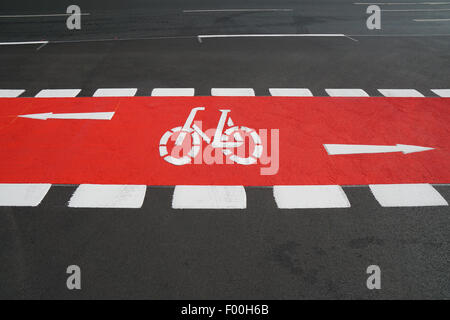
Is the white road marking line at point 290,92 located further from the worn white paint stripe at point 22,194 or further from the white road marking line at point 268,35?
the white road marking line at point 268,35

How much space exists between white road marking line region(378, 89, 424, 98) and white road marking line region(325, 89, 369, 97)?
405 millimetres

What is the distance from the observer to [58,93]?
9258mm

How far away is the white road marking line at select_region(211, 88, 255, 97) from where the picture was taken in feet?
30.0

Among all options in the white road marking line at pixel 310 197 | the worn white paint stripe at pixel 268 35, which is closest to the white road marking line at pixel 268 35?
the worn white paint stripe at pixel 268 35

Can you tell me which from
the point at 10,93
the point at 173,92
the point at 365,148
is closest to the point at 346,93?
the point at 365,148

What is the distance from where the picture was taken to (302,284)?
4246mm

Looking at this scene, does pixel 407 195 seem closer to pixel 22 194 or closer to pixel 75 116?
pixel 22 194

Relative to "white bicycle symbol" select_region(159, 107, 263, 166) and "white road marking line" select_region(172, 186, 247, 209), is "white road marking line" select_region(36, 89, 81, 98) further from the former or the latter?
"white road marking line" select_region(172, 186, 247, 209)

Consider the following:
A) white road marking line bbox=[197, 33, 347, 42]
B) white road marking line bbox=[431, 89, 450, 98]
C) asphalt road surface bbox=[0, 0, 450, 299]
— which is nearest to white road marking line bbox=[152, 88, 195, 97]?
asphalt road surface bbox=[0, 0, 450, 299]

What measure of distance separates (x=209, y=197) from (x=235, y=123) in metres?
2.36

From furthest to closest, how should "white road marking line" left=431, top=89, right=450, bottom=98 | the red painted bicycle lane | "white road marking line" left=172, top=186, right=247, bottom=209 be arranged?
1. "white road marking line" left=431, top=89, right=450, bottom=98
2. the red painted bicycle lane
3. "white road marking line" left=172, top=186, right=247, bottom=209

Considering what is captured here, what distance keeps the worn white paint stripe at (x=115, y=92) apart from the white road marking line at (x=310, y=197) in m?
4.46

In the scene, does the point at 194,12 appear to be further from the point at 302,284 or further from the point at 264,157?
the point at 302,284

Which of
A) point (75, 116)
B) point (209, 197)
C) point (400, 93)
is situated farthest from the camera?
point (400, 93)
